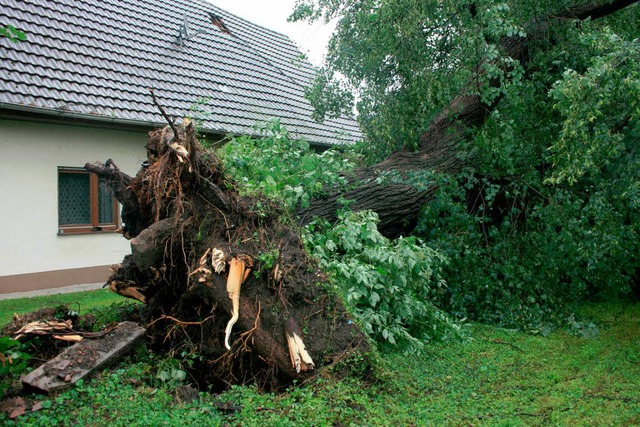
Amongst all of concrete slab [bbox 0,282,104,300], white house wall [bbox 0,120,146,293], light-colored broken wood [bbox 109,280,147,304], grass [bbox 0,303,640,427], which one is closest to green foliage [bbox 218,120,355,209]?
light-colored broken wood [bbox 109,280,147,304]

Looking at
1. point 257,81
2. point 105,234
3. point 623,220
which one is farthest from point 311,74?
point 623,220

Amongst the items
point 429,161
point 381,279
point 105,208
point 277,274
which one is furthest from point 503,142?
point 105,208

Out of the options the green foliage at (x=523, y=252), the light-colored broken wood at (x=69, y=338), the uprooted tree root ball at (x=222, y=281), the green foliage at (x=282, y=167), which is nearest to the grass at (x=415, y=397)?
the uprooted tree root ball at (x=222, y=281)

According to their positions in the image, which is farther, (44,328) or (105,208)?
(105,208)

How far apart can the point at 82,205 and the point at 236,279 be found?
21.9ft

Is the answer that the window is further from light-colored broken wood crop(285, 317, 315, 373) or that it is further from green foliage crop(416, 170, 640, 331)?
light-colored broken wood crop(285, 317, 315, 373)

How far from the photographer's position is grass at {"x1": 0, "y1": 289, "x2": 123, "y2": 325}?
25.7ft

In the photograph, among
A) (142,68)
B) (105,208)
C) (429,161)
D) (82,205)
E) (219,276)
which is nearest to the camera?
(219,276)

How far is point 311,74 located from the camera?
17469 mm

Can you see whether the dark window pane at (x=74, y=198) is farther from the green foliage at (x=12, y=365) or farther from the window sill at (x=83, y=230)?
the green foliage at (x=12, y=365)

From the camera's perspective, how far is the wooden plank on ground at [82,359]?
4.28m

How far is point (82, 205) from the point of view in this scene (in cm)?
1047

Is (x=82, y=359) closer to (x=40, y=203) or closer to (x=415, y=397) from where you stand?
(x=415, y=397)

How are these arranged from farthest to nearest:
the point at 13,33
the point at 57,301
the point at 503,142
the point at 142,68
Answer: the point at 142,68
the point at 57,301
the point at 503,142
the point at 13,33
